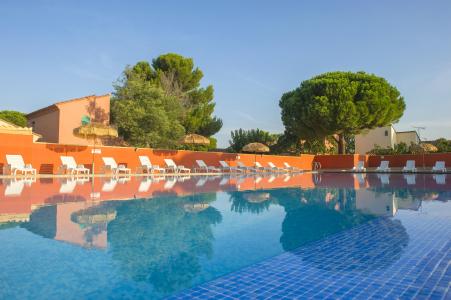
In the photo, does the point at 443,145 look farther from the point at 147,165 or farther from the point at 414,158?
the point at 147,165

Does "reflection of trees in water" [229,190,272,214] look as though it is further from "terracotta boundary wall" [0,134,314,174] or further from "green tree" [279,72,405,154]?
"green tree" [279,72,405,154]

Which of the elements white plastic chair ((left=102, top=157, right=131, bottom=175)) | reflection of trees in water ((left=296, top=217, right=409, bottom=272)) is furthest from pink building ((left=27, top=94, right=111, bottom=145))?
reflection of trees in water ((left=296, top=217, right=409, bottom=272))

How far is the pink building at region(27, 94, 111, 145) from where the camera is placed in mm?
19250

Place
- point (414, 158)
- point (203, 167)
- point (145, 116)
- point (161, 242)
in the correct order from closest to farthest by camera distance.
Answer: point (161, 242)
point (145, 116)
point (203, 167)
point (414, 158)

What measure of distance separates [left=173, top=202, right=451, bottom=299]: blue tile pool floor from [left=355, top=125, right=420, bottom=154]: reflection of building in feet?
107

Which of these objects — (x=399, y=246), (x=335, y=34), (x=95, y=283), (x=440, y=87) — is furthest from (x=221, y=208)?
(x=440, y=87)

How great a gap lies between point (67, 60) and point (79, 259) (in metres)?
15.3

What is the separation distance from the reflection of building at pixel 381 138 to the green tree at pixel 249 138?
10.3 m

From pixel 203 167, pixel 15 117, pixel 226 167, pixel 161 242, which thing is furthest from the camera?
pixel 15 117

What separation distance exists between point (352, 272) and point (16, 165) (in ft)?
43.1

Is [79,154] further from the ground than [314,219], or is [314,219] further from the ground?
[79,154]

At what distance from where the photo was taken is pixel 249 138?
31.3 metres

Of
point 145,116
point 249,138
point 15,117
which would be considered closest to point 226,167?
point 145,116

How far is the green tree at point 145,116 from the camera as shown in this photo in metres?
18.9
